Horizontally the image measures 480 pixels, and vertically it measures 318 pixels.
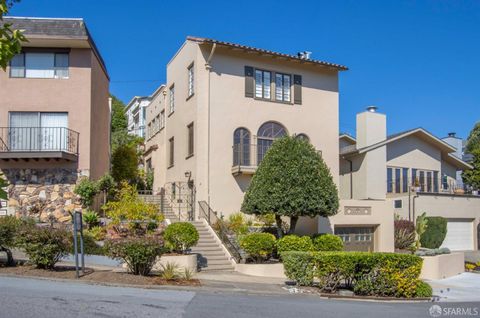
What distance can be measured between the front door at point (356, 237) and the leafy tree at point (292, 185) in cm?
396

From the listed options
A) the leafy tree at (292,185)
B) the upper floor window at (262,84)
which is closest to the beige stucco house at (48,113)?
the upper floor window at (262,84)

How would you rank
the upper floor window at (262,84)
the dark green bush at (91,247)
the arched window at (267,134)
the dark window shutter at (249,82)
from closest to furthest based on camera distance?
1. the dark green bush at (91,247)
2. the dark window shutter at (249,82)
3. the arched window at (267,134)
4. the upper floor window at (262,84)

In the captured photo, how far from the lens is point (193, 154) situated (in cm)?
2264

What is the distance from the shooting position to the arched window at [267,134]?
23188 millimetres

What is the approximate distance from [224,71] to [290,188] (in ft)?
23.6

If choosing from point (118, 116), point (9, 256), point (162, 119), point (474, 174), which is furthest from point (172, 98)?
point (118, 116)

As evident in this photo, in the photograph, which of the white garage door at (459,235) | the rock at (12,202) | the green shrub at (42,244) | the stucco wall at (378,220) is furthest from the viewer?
the white garage door at (459,235)

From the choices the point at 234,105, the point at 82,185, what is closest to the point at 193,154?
the point at 234,105

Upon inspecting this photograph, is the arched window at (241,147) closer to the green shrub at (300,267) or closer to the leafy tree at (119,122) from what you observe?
the green shrub at (300,267)

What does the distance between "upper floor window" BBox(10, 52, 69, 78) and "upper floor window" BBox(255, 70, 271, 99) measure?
8025 mm

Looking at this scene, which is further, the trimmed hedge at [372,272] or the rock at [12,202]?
the rock at [12,202]

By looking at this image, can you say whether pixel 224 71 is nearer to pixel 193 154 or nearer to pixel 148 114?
pixel 193 154

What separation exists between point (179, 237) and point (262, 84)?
31.6 feet

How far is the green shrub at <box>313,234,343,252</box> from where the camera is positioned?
1819 cm
